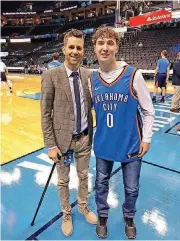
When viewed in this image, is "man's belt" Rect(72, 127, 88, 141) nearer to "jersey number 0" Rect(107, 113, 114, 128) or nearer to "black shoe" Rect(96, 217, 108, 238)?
"jersey number 0" Rect(107, 113, 114, 128)

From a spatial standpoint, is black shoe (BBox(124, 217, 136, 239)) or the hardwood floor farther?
the hardwood floor

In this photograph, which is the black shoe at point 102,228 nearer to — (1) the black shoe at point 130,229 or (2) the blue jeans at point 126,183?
(2) the blue jeans at point 126,183

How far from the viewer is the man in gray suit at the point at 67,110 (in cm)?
209

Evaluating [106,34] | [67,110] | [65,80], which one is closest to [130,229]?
[67,110]

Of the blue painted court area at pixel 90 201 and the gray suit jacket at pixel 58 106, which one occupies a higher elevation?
the gray suit jacket at pixel 58 106

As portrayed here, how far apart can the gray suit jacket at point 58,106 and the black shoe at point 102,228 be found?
0.76 metres

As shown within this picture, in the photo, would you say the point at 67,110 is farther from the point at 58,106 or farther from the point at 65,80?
the point at 65,80

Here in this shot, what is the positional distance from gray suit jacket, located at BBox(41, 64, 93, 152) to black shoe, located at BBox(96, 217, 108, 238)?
76 cm

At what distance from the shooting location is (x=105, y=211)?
2283mm

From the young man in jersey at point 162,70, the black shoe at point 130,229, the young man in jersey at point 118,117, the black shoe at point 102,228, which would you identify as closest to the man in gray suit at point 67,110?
the young man in jersey at point 118,117

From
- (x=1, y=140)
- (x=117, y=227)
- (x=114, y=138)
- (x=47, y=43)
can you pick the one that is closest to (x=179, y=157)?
(x=117, y=227)

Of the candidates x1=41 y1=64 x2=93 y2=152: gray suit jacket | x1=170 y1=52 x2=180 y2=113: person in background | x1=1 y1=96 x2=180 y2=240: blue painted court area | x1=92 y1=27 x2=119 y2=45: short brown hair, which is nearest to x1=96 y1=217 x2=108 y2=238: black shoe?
x1=1 y1=96 x2=180 y2=240: blue painted court area

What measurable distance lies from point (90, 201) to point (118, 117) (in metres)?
1.32

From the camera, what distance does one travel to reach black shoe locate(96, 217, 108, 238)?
7.54ft
